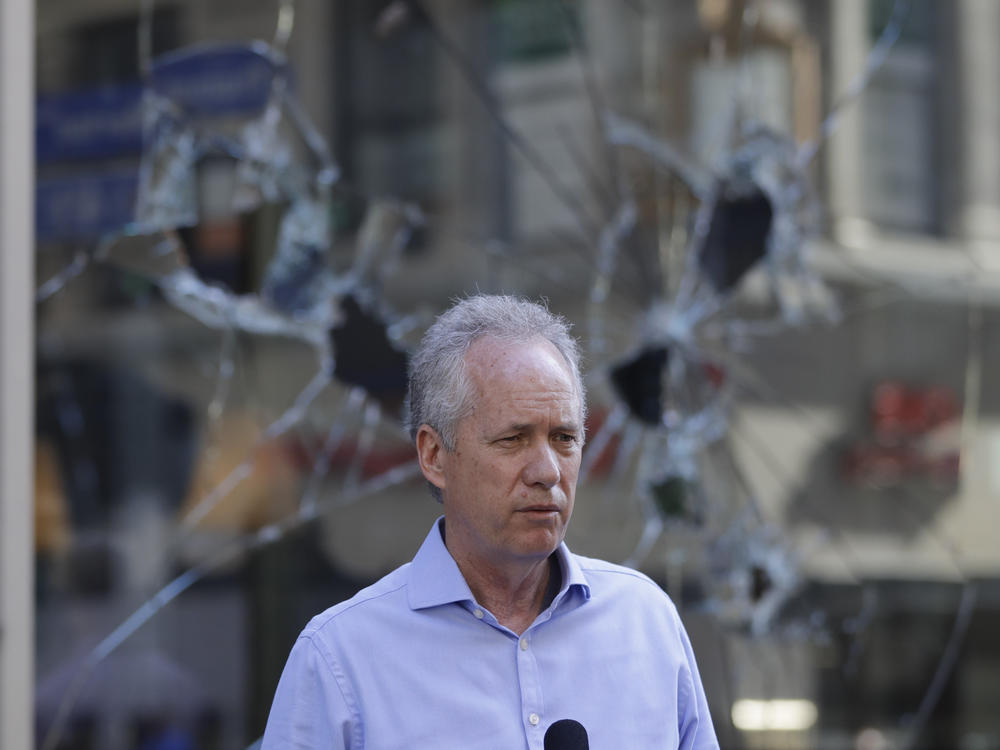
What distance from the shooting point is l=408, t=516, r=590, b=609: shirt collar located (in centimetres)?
145

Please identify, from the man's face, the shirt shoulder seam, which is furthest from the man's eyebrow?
the shirt shoulder seam

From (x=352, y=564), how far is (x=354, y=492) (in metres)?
0.16

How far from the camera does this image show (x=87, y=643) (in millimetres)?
2799

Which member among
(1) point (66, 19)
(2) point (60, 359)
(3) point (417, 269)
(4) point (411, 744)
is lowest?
(4) point (411, 744)

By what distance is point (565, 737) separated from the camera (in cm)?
141

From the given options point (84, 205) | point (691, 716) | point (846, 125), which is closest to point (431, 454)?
point (691, 716)

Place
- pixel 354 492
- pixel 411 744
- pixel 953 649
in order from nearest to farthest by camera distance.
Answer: pixel 411 744 < pixel 354 492 < pixel 953 649

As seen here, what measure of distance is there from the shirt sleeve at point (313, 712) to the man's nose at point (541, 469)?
286 mm

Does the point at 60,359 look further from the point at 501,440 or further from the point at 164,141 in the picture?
the point at 501,440

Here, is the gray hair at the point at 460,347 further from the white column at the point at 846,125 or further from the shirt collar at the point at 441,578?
the white column at the point at 846,125

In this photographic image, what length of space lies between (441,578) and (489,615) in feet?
0.22

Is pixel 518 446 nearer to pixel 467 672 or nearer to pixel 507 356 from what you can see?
pixel 507 356

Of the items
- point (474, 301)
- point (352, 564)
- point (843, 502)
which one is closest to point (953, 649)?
point (843, 502)

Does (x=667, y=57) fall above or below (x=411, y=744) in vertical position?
above
